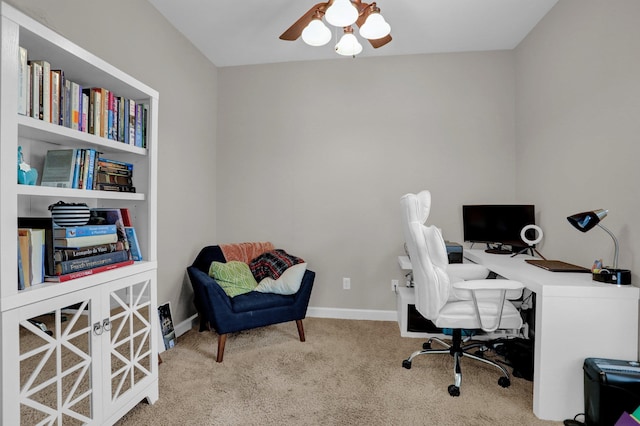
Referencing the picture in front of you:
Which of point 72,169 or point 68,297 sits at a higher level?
point 72,169

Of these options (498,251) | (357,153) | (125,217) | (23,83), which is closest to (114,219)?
(125,217)

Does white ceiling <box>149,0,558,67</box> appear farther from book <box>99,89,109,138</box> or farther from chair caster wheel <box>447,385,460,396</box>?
chair caster wheel <box>447,385,460,396</box>

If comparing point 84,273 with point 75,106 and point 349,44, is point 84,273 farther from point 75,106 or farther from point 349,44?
point 349,44

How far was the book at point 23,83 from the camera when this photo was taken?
3.81 feet

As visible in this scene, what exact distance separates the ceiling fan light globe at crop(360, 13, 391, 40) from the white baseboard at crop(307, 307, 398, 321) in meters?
2.48

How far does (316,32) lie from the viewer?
196 cm

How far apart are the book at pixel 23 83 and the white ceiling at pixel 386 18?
1576 millimetres

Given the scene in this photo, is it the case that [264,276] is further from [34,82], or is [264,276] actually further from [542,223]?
[542,223]

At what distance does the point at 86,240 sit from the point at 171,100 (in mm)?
1658

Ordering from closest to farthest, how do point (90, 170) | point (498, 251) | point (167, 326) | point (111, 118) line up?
point (90, 170) < point (111, 118) < point (167, 326) < point (498, 251)

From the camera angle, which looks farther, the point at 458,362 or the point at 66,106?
the point at 458,362

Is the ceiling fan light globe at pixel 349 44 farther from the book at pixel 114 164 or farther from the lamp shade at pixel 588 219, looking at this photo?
the lamp shade at pixel 588 219

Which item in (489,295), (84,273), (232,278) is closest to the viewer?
(84,273)

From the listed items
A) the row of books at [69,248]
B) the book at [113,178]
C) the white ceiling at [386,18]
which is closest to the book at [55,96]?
the book at [113,178]
